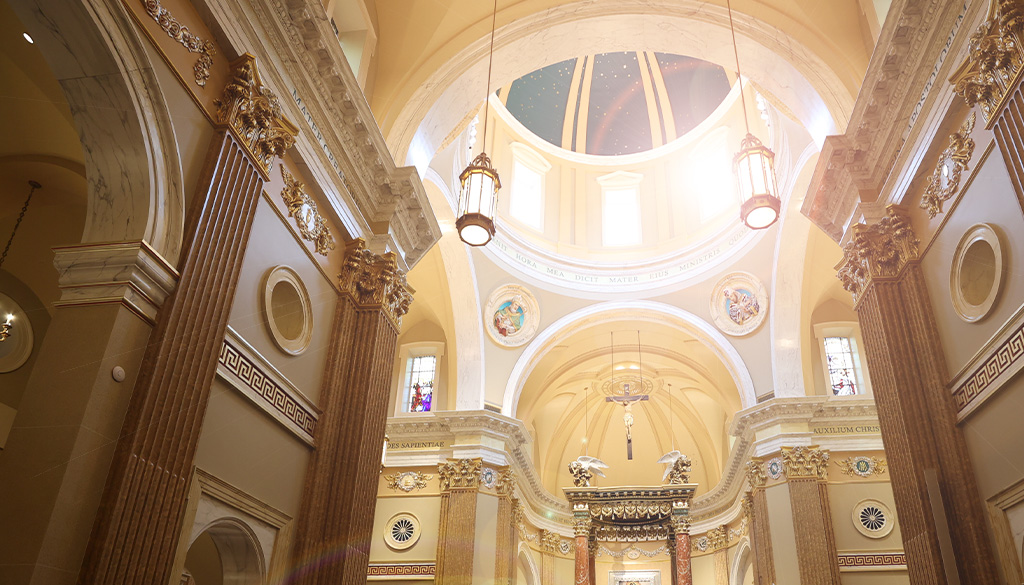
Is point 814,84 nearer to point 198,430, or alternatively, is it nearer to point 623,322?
point 198,430

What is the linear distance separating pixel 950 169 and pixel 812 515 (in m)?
9.75

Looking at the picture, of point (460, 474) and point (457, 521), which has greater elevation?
point (460, 474)

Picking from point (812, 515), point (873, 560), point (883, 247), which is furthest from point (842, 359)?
point (883, 247)

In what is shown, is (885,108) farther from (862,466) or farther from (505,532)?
(505,532)

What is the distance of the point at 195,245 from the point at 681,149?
16.7 meters

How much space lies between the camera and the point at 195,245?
19.1 ft

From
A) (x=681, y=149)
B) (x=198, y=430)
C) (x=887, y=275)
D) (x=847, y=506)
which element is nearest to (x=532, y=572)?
(x=847, y=506)

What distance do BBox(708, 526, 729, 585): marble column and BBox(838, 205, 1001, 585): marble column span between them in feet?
49.7

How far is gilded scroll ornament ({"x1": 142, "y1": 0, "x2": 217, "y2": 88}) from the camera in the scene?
18.7ft

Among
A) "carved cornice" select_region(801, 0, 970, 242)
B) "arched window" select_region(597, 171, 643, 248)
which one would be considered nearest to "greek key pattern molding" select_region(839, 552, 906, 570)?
"carved cornice" select_region(801, 0, 970, 242)

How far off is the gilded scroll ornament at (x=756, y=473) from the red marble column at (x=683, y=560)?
13.4ft

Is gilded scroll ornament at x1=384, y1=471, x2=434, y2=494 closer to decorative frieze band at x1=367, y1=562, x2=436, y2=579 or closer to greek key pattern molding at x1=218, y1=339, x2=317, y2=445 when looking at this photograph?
decorative frieze band at x1=367, y1=562, x2=436, y2=579

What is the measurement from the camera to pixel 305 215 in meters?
8.10

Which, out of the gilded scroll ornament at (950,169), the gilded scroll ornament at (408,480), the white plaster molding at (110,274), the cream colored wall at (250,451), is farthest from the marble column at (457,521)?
the white plaster molding at (110,274)
